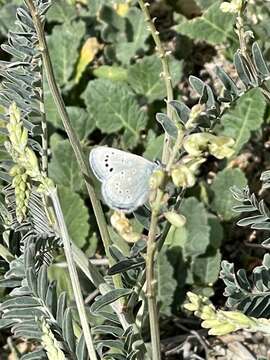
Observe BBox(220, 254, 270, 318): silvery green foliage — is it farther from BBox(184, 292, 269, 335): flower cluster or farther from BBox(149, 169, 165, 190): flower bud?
BBox(149, 169, 165, 190): flower bud

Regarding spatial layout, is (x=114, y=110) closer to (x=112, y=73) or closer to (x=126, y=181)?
(x=112, y=73)

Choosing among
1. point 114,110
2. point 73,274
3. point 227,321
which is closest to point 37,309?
point 73,274

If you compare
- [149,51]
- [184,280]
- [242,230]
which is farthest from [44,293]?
[149,51]

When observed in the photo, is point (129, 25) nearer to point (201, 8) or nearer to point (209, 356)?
point (201, 8)

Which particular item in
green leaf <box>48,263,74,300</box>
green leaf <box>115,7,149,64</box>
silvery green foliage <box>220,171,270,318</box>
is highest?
green leaf <box>115,7,149,64</box>


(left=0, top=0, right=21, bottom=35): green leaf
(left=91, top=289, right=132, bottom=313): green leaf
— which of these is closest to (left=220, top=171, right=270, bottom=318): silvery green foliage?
(left=91, top=289, right=132, bottom=313): green leaf

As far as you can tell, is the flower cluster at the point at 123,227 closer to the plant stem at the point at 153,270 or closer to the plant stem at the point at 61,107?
the plant stem at the point at 153,270
